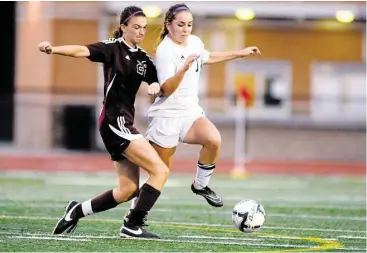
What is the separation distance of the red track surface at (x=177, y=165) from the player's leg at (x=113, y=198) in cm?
1195

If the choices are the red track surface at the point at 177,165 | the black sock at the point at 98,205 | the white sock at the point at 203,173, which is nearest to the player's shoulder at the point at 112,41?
the black sock at the point at 98,205

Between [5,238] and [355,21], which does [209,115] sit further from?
[5,238]

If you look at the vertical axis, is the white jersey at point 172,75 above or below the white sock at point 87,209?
above

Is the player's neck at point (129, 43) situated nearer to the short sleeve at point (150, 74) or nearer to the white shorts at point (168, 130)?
the short sleeve at point (150, 74)

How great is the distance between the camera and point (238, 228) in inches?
389

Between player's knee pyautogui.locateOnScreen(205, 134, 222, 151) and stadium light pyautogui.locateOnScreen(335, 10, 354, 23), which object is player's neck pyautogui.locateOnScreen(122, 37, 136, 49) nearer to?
player's knee pyautogui.locateOnScreen(205, 134, 222, 151)

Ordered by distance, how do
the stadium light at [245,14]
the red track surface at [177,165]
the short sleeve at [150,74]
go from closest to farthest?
the short sleeve at [150,74]
the red track surface at [177,165]
the stadium light at [245,14]

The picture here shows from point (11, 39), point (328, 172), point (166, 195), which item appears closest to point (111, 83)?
point (166, 195)

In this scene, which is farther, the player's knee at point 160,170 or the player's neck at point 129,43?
the player's neck at point 129,43

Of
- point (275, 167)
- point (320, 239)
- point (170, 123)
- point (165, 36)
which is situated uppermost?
point (165, 36)

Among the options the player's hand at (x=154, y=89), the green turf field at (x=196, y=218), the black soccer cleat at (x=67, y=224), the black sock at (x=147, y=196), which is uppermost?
the player's hand at (x=154, y=89)

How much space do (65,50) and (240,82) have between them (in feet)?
63.2

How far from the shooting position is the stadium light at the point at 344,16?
27828 mm

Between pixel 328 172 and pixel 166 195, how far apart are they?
8.41m
